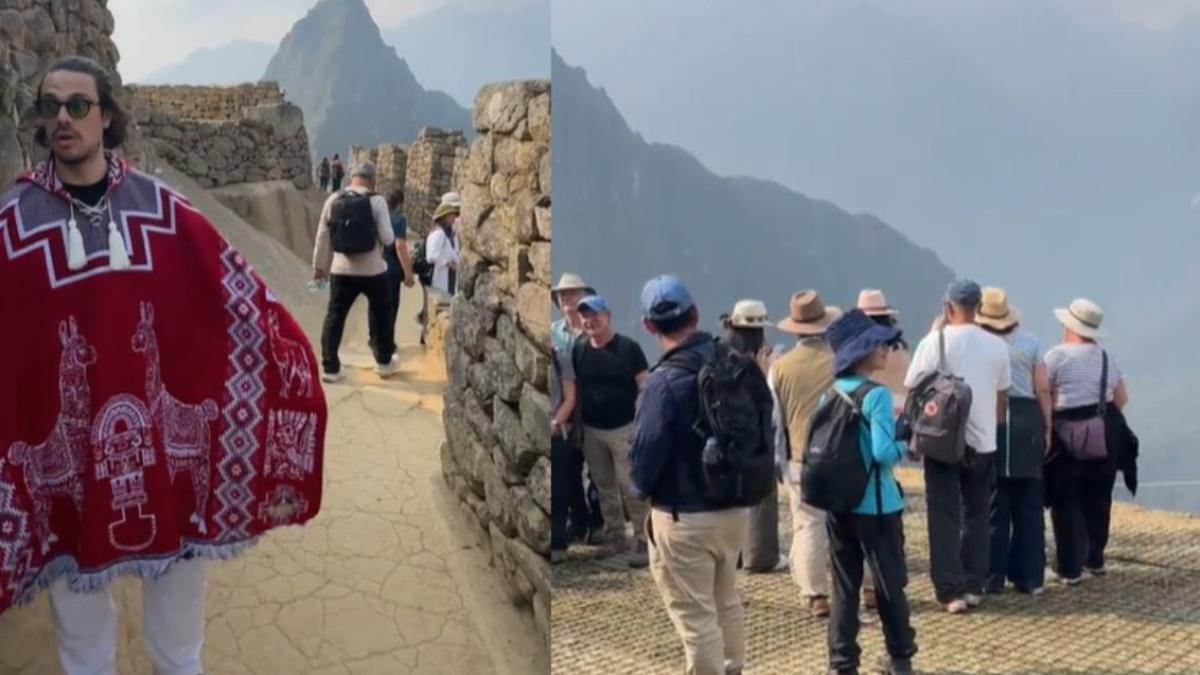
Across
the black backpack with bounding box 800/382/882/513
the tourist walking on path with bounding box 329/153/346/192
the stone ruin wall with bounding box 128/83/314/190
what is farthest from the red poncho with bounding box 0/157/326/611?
the tourist walking on path with bounding box 329/153/346/192

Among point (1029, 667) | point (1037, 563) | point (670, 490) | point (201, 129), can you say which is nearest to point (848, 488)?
point (670, 490)

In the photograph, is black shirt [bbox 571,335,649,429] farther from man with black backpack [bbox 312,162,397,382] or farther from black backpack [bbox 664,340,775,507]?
black backpack [bbox 664,340,775,507]

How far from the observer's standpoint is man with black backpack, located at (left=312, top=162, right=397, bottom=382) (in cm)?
546

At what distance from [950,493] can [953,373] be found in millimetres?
473

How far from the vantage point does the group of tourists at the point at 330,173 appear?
17.9 meters

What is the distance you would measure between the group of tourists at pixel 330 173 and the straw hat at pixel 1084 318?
560 inches

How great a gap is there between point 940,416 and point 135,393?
2.99 m

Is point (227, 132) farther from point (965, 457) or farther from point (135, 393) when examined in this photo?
point (135, 393)

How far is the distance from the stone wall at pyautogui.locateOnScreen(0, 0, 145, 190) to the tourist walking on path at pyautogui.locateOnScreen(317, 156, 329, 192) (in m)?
13.8

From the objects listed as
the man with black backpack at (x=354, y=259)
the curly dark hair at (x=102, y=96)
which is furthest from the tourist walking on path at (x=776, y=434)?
the curly dark hair at (x=102, y=96)

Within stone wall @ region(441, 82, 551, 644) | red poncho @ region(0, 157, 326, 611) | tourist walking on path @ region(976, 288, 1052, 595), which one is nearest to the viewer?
red poncho @ region(0, 157, 326, 611)

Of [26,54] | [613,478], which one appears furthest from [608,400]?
[26,54]

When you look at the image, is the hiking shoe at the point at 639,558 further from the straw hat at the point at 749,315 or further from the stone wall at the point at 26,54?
the stone wall at the point at 26,54

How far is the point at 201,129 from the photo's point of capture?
1309 centimetres
